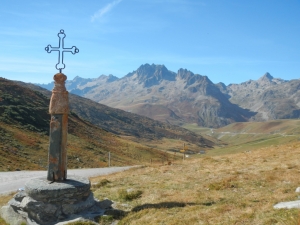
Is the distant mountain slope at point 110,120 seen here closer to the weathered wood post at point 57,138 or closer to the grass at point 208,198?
the grass at point 208,198

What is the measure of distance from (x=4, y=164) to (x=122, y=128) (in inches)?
5663

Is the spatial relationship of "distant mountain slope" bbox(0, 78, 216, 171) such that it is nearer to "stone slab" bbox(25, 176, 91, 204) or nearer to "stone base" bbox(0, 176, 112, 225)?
"stone base" bbox(0, 176, 112, 225)

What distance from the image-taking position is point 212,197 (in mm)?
11164

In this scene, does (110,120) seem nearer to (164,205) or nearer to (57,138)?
(57,138)

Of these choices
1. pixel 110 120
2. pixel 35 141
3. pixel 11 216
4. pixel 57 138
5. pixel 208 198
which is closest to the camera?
pixel 11 216

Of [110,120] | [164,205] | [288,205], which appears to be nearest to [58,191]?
[164,205]

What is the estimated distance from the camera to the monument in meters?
9.82

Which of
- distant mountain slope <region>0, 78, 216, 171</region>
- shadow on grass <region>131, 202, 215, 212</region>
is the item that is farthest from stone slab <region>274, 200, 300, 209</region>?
distant mountain slope <region>0, 78, 216, 171</region>

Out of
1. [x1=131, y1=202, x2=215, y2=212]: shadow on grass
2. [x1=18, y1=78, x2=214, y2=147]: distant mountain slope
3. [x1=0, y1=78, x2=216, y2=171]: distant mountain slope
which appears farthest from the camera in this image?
[x1=18, y1=78, x2=214, y2=147]: distant mountain slope

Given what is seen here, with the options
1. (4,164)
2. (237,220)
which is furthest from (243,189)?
(4,164)

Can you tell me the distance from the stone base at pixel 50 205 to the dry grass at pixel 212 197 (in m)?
1.37

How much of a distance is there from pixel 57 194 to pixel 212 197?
5392 mm

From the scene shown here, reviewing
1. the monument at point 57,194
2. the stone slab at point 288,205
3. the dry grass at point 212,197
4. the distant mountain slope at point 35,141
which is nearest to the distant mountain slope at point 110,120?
the distant mountain slope at point 35,141

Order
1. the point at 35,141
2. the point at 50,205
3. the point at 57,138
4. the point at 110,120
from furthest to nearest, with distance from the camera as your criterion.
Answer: the point at 110,120
the point at 35,141
the point at 57,138
the point at 50,205
